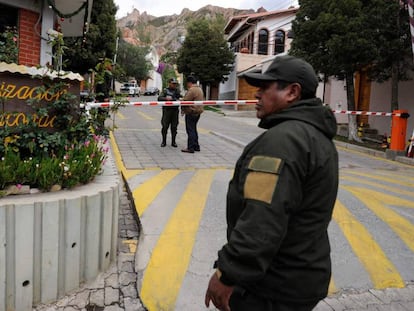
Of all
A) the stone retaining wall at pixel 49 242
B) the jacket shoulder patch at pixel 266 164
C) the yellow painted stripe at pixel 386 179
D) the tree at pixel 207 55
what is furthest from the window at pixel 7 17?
the tree at pixel 207 55

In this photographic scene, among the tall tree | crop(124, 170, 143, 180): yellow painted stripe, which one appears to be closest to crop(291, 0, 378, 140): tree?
the tall tree

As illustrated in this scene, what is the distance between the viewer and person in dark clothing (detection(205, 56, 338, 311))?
1568 millimetres

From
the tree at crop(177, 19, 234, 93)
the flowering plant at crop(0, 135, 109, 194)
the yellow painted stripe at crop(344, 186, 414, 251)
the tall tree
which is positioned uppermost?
the tree at crop(177, 19, 234, 93)

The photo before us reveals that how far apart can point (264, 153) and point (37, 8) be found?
7020 millimetres

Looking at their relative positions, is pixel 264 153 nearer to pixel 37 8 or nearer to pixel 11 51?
pixel 11 51

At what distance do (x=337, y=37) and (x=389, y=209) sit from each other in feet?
25.8

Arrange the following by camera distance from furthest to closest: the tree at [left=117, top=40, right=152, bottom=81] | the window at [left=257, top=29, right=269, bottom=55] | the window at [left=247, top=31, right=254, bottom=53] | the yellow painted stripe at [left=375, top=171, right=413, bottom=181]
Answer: the tree at [left=117, top=40, right=152, bottom=81]
the window at [left=247, top=31, right=254, bottom=53]
the window at [left=257, top=29, right=269, bottom=55]
the yellow painted stripe at [left=375, top=171, right=413, bottom=181]

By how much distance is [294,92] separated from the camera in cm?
178

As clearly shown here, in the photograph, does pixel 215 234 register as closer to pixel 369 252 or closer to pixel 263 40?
pixel 369 252

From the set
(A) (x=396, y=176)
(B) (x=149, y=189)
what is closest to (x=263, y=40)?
(A) (x=396, y=176)

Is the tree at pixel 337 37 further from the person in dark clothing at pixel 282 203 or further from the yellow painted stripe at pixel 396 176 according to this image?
the person in dark clothing at pixel 282 203

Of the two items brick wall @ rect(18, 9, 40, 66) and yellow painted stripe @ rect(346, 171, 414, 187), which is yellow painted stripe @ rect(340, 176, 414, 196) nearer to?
yellow painted stripe @ rect(346, 171, 414, 187)

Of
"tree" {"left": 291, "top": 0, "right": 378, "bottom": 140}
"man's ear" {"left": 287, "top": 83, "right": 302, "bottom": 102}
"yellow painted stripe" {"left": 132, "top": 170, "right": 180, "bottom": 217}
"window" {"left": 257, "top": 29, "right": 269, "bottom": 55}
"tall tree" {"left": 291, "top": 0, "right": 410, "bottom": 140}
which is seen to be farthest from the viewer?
"window" {"left": 257, "top": 29, "right": 269, "bottom": 55}

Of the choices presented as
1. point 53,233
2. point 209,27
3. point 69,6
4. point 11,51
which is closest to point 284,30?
point 209,27
